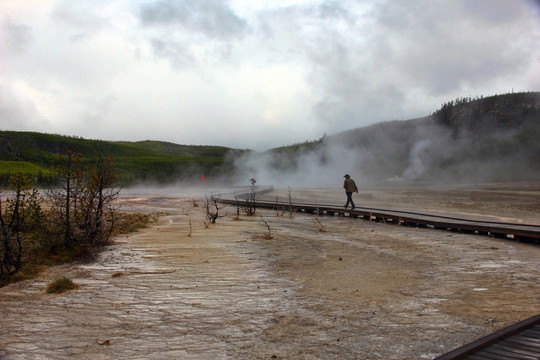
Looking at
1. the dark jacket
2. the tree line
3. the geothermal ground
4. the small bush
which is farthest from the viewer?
the dark jacket

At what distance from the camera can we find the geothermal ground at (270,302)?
410 cm

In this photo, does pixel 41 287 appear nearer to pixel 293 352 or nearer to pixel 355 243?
pixel 293 352

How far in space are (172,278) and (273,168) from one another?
63.2 meters

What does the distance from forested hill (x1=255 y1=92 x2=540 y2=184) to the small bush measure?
49.2m

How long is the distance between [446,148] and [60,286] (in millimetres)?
65713

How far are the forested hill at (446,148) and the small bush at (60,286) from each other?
161 feet

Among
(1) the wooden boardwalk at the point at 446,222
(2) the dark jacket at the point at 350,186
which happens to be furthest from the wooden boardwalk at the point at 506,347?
(2) the dark jacket at the point at 350,186

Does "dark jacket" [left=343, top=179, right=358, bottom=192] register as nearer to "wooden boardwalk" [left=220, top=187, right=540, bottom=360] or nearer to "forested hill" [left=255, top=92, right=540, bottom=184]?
"wooden boardwalk" [left=220, top=187, right=540, bottom=360]

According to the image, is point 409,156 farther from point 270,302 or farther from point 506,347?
point 506,347

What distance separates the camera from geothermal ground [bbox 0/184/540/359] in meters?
4.10

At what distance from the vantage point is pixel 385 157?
219 feet

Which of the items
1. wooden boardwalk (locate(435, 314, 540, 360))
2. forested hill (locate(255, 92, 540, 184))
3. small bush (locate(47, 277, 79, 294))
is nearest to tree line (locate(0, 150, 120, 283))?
small bush (locate(47, 277, 79, 294))

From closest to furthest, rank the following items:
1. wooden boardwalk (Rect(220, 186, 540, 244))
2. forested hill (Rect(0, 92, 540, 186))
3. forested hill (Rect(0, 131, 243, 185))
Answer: wooden boardwalk (Rect(220, 186, 540, 244))
forested hill (Rect(0, 92, 540, 186))
forested hill (Rect(0, 131, 243, 185))

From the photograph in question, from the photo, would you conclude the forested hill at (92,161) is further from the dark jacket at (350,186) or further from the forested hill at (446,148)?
the dark jacket at (350,186)
